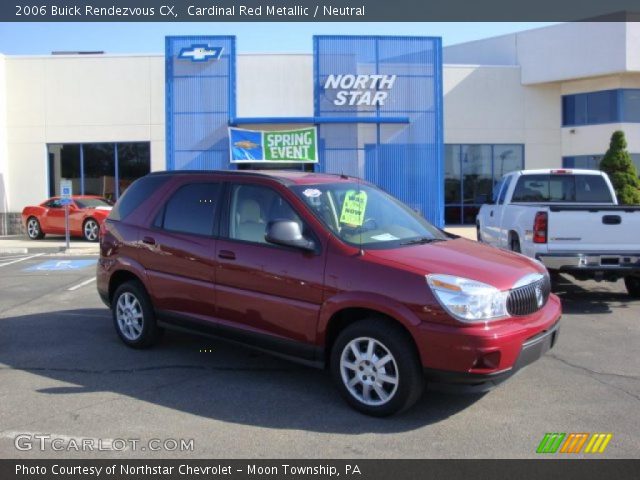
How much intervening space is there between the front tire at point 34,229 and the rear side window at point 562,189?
1650cm

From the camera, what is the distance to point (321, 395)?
491 cm

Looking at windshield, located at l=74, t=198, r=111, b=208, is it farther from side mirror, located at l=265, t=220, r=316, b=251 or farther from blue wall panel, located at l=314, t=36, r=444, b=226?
side mirror, located at l=265, t=220, r=316, b=251

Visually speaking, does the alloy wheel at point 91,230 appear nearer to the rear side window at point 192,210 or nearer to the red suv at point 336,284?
the red suv at point 336,284

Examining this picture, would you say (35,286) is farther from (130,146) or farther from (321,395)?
(130,146)

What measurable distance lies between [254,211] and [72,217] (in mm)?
15839

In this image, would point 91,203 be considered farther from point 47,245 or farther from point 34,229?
point 34,229

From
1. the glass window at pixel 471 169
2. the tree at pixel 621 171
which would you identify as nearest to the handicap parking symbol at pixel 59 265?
the glass window at pixel 471 169

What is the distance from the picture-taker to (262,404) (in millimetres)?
4703

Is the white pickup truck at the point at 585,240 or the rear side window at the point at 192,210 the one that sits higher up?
the rear side window at the point at 192,210

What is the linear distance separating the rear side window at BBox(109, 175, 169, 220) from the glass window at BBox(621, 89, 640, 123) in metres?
21.0

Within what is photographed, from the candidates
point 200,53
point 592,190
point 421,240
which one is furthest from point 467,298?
point 200,53

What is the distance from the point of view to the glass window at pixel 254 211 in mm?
5079

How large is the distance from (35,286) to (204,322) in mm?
6369
